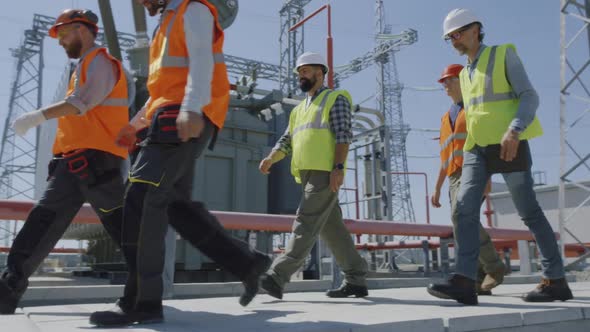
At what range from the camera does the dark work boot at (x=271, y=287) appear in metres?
3.29

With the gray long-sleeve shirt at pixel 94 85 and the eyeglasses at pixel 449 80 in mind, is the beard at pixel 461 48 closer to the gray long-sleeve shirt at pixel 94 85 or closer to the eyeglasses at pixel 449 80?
the eyeglasses at pixel 449 80

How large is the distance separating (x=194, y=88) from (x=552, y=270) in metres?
2.53

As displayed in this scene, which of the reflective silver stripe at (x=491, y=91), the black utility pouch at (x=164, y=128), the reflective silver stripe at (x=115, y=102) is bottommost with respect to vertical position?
the black utility pouch at (x=164, y=128)

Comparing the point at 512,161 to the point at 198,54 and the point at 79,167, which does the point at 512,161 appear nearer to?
the point at 198,54

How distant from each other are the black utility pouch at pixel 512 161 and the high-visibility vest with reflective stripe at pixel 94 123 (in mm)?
2154

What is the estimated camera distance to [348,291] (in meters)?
3.75

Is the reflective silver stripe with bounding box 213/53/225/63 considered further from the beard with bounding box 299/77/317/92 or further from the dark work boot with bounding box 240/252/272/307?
the beard with bounding box 299/77/317/92

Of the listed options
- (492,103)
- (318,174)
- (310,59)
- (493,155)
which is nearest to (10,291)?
(318,174)

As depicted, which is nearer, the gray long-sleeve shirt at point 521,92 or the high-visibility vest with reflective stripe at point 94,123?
the high-visibility vest with reflective stripe at point 94,123

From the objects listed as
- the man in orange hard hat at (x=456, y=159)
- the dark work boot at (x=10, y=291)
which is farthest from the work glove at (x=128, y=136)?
the man in orange hard hat at (x=456, y=159)

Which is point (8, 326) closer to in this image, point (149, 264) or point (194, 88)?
point (149, 264)

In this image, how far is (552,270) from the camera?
325 cm

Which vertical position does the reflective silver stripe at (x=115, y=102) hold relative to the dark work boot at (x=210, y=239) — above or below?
above

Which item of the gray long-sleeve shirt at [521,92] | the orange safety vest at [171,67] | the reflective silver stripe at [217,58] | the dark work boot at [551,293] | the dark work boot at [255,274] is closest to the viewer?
the orange safety vest at [171,67]
